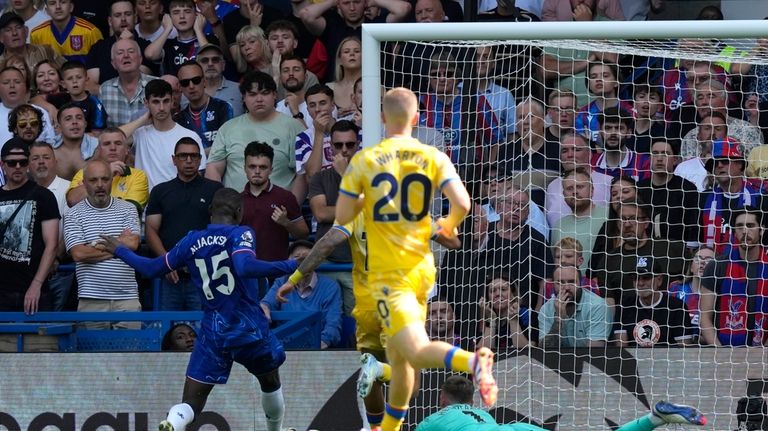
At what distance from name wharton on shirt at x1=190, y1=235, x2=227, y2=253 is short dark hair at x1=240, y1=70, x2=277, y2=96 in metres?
3.36

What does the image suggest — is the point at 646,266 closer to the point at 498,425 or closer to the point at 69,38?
the point at 498,425

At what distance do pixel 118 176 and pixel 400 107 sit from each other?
17.4 feet

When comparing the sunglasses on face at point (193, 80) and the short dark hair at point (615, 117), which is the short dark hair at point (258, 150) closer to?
the sunglasses on face at point (193, 80)

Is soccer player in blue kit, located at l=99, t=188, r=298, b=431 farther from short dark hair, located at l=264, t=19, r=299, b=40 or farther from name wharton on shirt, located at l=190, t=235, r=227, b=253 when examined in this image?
short dark hair, located at l=264, t=19, r=299, b=40

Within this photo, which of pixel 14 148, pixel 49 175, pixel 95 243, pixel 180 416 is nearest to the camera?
pixel 180 416

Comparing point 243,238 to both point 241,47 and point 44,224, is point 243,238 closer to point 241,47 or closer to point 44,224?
point 44,224

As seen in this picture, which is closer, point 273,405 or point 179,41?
point 273,405

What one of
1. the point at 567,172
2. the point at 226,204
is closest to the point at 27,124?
the point at 226,204

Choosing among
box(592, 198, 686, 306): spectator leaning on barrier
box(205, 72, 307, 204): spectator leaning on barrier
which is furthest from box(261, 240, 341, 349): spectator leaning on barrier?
box(592, 198, 686, 306): spectator leaning on barrier

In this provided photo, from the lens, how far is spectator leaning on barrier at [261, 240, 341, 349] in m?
12.2

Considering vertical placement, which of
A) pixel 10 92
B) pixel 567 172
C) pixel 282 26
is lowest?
pixel 567 172

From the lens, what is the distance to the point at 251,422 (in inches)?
480

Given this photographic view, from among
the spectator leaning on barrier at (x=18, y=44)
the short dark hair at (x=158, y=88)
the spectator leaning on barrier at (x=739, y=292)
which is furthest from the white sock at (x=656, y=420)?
the spectator leaning on barrier at (x=18, y=44)

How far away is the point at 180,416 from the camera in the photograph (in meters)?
10.1
